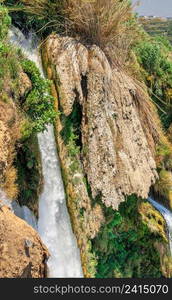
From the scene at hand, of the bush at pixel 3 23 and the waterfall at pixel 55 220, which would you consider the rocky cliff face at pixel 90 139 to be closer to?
the waterfall at pixel 55 220

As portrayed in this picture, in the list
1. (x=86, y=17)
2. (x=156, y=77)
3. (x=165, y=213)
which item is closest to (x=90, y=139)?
(x=86, y=17)

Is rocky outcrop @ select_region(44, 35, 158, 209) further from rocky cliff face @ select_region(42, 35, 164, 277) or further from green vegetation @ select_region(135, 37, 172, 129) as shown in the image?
green vegetation @ select_region(135, 37, 172, 129)

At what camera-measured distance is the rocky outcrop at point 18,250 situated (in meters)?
3.56

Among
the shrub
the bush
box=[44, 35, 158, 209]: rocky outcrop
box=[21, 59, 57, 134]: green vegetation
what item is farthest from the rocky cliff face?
the bush

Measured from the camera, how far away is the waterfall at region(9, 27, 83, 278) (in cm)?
543

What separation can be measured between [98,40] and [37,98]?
6.91ft

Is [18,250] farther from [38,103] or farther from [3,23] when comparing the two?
[3,23]

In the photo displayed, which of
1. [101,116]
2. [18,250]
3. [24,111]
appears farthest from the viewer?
[101,116]

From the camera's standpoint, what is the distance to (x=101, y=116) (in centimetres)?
657

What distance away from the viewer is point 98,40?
691cm

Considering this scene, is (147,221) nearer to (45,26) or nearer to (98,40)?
(98,40)

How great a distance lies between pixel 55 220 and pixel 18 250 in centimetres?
190

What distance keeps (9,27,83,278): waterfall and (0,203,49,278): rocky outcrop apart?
4.38 ft

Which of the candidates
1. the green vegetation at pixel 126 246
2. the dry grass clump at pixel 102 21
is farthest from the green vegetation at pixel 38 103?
the green vegetation at pixel 126 246
